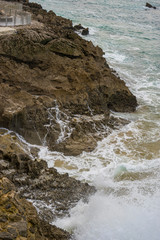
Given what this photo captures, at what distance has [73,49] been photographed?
10.7 meters

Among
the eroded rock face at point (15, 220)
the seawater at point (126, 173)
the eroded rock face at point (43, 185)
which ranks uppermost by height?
the eroded rock face at point (15, 220)

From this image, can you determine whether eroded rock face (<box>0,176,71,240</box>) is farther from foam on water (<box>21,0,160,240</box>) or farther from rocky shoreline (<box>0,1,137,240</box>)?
rocky shoreline (<box>0,1,137,240</box>)

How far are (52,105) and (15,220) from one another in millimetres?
5572

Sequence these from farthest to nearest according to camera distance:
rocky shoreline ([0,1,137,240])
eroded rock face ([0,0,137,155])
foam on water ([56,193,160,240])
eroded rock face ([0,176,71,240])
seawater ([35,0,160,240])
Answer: eroded rock face ([0,0,137,155])
rocky shoreline ([0,1,137,240])
seawater ([35,0,160,240])
foam on water ([56,193,160,240])
eroded rock face ([0,176,71,240])

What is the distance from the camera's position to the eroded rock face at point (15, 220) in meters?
4.13

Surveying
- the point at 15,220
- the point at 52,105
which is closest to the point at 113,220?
the point at 15,220

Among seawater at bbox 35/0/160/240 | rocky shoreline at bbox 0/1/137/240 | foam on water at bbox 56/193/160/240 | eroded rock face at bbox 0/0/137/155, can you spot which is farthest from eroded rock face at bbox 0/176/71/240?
eroded rock face at bbox 0/0/137/155

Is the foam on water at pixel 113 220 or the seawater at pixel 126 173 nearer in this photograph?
the foam on water at pixel 113 220

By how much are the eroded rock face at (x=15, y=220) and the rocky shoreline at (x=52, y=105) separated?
1.48 m

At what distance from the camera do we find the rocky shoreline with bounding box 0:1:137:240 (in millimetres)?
6730

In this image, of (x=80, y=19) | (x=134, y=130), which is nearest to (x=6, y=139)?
(x=134, y=130)

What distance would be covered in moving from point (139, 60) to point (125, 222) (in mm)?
15197

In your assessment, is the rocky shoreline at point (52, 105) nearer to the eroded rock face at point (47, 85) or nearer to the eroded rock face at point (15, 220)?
the eroded rock face at point (47, 85)

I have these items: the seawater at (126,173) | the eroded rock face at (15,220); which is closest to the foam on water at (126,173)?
the seawater at (126,173)
